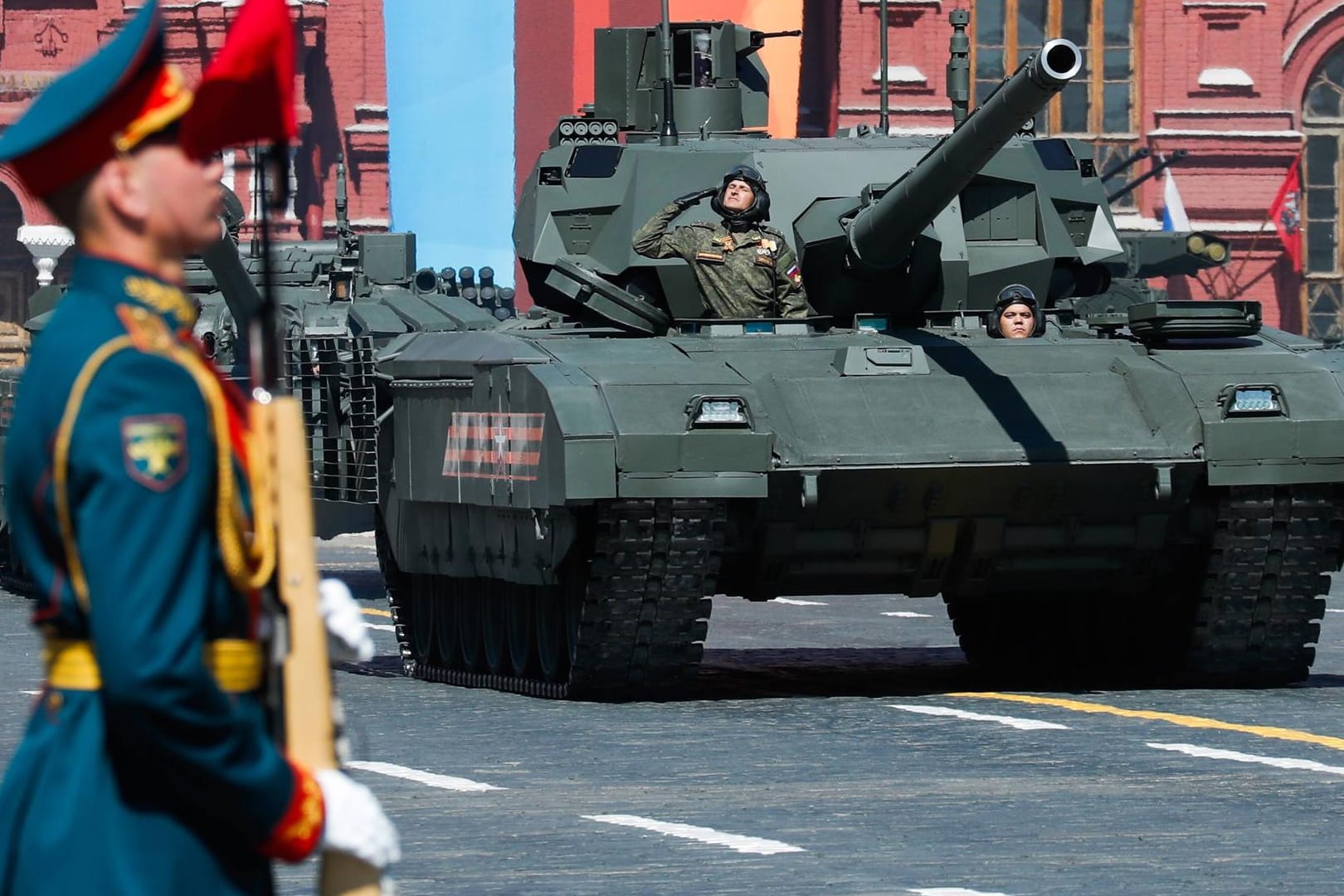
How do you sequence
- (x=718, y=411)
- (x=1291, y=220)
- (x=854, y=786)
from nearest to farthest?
(x=854, y=786), (x=718, y=411), (x=1291, y=220)

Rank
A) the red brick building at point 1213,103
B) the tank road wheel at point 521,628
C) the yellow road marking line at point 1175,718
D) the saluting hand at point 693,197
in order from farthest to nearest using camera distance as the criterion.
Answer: the red brick building at point 1213,103 → the saluting hand at point 693,197 → the tank road wheel at point 521,628 → the yellow road marking line at point 1175,718

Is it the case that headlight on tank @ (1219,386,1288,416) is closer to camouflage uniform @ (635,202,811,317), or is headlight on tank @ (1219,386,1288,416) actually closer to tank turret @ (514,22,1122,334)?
tank turret @ (514,22,1122,334)

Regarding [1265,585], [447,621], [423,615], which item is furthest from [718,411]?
[423,615]

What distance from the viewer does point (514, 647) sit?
13914 mm

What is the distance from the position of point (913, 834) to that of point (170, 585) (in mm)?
5255

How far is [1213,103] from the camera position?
141 ft

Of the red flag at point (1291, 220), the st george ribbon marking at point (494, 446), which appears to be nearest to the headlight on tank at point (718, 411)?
the st george ribbon marking at point (494, 446)

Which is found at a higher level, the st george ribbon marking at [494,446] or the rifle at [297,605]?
the rifle at [297,605]

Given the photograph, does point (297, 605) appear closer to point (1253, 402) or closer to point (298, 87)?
point (1253, 402)

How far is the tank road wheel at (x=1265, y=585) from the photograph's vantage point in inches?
496

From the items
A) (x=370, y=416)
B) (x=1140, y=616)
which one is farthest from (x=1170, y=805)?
(x=370, y=416)

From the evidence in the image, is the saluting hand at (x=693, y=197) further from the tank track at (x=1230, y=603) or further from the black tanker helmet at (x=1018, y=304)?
the tank track at (x=1230, y=603)

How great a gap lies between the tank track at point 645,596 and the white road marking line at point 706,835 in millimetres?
3187

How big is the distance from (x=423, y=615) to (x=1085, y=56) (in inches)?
1119
